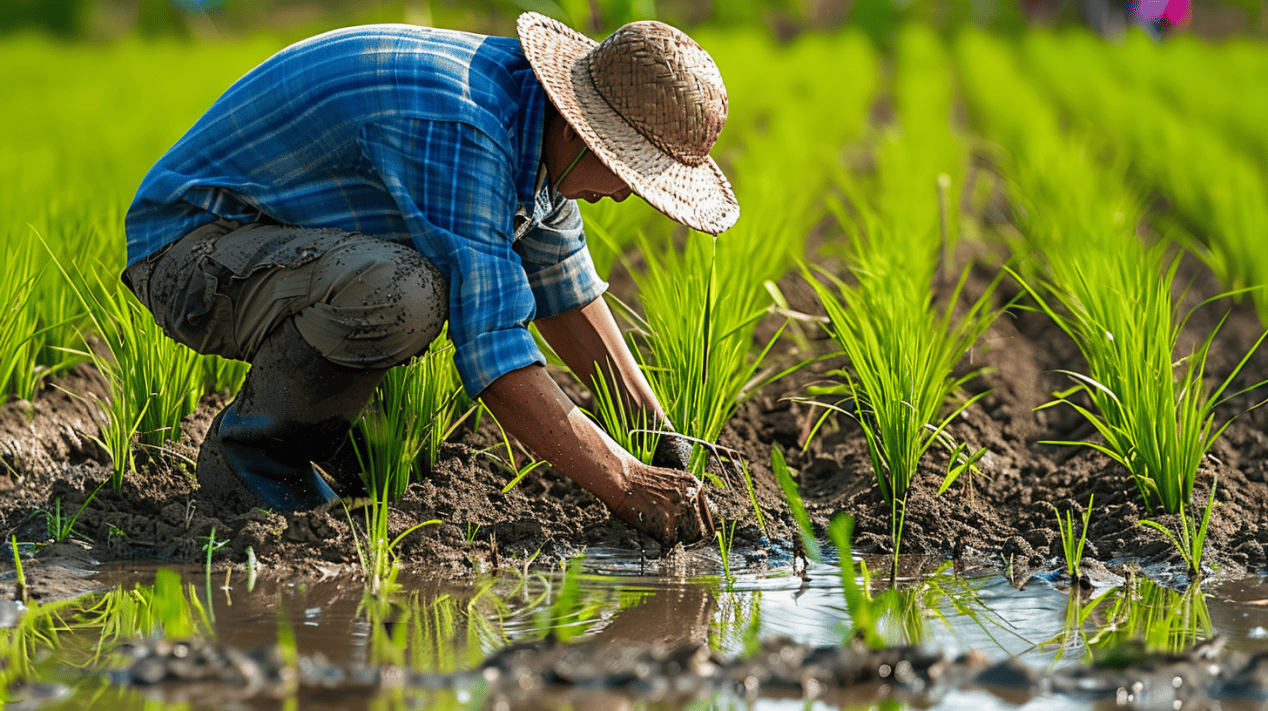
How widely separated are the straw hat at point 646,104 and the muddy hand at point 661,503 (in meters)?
0.42

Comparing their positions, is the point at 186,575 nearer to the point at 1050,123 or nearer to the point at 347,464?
the point at 347,464

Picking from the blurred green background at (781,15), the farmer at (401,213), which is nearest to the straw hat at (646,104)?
the farmer at (401,213)

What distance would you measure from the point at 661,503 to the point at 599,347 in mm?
588

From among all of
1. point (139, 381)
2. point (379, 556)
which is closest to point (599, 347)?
point (379, 556)

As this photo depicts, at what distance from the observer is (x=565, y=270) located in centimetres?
226

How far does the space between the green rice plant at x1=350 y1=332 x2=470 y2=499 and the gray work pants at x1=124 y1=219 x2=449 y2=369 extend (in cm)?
17

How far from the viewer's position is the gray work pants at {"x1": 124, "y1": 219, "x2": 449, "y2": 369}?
6.13 feet

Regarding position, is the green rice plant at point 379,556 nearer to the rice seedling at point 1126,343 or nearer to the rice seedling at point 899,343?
the rice seedling at point 899,343

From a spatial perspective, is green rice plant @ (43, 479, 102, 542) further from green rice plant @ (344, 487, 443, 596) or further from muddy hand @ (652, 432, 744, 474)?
muddy hand @ (652, 432, 744, 474)

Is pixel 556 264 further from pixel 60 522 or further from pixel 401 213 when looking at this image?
pixel 60 522

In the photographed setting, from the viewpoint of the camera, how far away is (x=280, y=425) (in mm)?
1999

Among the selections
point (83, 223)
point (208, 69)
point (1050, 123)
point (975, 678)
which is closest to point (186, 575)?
point (975, 678)

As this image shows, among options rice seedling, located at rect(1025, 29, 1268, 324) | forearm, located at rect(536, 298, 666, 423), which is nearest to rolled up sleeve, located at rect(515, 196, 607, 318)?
forearm, located at rect(536, 298, 666, 423)

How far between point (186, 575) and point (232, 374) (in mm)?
869
